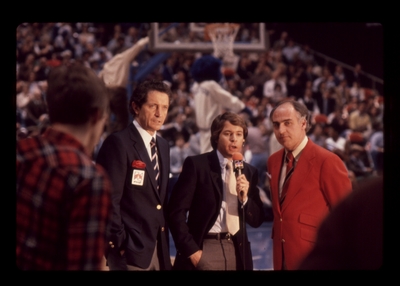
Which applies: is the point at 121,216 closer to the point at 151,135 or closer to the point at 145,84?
the point at 151,135

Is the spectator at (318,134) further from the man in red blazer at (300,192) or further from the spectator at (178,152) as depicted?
the man in red blazer at (300,192)

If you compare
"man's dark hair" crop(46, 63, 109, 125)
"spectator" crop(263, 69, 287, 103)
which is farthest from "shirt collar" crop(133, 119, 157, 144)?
"spectator" crop(263, 69, 287, 103)

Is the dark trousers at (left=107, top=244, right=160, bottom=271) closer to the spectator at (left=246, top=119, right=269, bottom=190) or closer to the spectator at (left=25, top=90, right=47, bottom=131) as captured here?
the spectator at (left=25, top=90, right=47, bottom=131)

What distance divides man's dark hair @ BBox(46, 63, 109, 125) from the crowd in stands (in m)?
1.75

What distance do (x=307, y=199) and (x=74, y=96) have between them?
1.62m

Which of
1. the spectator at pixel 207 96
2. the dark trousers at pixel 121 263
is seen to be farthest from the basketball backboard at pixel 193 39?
the dark trousers at pixel 121 263

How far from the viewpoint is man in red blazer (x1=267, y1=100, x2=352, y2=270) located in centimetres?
304

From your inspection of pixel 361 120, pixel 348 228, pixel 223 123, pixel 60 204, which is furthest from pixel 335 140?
pixel 348 228

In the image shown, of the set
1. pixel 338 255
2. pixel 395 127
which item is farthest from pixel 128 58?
pixel 338 255

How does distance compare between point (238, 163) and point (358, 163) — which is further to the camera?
point (358, 163)

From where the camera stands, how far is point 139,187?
2998mm

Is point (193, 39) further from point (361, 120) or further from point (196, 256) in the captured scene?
point (196, 256)

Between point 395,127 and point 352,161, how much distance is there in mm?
2398

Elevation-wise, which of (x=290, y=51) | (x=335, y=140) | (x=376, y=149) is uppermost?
(x=290, y=51)
